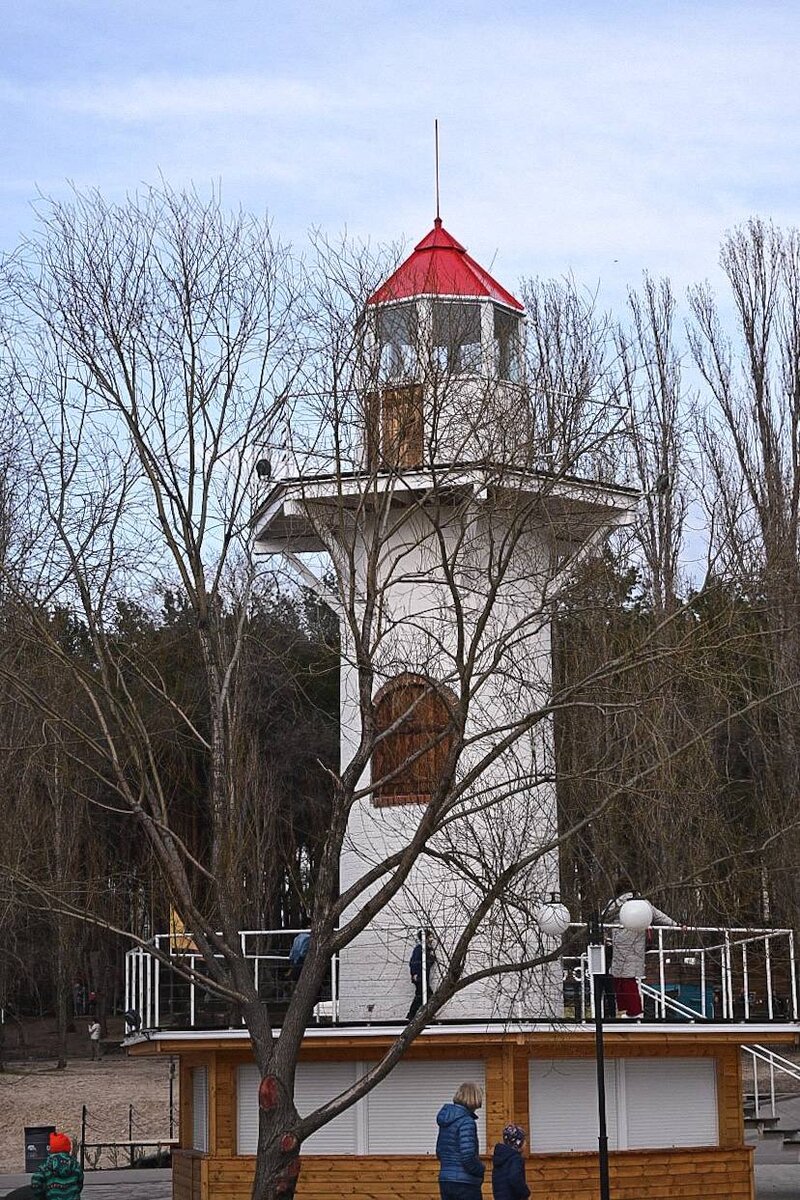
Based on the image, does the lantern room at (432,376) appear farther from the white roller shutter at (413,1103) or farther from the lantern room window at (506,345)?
the white roller shutter at (413,1103)

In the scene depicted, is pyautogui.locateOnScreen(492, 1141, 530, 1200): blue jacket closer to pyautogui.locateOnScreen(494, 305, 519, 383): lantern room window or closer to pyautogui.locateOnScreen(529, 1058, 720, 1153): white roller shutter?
pyautogui.locateOnScreen(529, 1058, 720, 1153): white roller shutter

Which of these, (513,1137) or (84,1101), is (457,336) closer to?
(513,1137)

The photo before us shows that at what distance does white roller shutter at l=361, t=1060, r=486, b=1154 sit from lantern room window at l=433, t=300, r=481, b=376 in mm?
7110

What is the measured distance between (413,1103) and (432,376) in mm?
7562

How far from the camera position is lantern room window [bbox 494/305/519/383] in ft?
54.9

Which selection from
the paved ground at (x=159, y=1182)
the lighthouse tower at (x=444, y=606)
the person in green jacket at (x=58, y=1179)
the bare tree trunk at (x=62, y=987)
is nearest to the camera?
the person in green jacket at (x=58, y=1179)

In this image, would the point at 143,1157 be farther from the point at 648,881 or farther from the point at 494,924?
the point at 494,924

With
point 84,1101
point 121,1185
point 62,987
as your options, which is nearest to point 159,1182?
point 121,1185

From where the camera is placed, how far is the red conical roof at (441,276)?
16.0 m

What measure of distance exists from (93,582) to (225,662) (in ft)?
5.40

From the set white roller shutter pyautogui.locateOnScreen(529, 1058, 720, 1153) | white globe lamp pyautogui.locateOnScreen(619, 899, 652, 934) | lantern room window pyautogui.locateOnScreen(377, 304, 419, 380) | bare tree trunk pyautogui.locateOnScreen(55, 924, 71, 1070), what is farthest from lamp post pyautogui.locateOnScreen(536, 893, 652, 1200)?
bare tree trunk pyautogui.locateOnScreen(55, 924, 71, 1070)

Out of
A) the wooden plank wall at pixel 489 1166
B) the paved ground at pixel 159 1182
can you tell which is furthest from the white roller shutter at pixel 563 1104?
the paved ground at pixel 159 1182

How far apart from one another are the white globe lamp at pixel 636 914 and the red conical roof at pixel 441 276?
6.03 meters

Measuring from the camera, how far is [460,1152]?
13625mm
